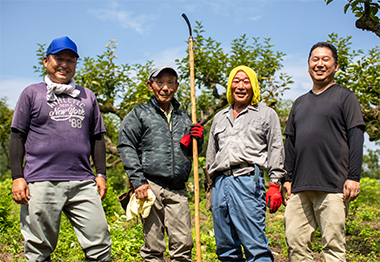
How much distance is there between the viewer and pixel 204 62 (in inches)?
265

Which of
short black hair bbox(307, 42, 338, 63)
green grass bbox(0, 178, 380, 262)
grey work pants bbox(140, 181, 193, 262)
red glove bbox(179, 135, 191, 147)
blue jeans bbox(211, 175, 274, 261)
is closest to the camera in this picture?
blue jeans bbox(211, 175, 274, 261)

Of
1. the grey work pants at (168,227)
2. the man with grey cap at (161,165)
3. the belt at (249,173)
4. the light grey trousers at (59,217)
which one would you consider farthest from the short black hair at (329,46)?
the light grey trousers at (59,217)

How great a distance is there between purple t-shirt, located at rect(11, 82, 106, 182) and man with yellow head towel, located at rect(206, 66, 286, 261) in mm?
1142

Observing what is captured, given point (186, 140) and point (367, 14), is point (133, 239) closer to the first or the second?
point (186, 140)

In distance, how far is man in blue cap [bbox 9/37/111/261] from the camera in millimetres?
2553

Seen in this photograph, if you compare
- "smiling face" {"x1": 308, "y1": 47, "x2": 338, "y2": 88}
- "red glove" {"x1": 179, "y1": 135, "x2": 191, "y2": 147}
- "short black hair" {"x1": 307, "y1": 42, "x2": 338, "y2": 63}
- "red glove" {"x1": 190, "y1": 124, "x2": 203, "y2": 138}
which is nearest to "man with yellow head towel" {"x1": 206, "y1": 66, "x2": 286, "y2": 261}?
"red glove" {"x1": 190, "y1": 124, "x2": 203, "y2": 138}

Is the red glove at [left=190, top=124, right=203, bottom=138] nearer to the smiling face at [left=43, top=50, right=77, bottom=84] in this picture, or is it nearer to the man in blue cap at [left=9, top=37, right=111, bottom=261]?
the man in blue cap at [left=9, top=37, right=111, bottom=261]

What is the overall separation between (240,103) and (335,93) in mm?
792

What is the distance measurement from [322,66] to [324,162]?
80 centimetres

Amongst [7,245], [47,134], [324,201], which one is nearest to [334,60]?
[324,201]

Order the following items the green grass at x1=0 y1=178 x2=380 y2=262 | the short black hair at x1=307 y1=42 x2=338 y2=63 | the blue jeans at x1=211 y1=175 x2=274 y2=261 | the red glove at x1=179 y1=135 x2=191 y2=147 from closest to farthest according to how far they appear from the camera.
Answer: the blue jeans at x1=211 y1=175 x2=274 y2=261
the short black hair at x1=307 y1=42 x2=338 y2=63
the red glove at x1=179 y1=135 x2=191 y2=147
the green grass at x1=0 y1=178 x2=380 y2=262

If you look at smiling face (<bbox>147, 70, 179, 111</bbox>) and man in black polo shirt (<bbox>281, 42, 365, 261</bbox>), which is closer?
man in black polo shirt (<bbox>281, 42, 365, 261</bbox>)

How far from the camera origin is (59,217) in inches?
103

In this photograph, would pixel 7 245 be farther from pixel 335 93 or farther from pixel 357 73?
pixel 357 73
